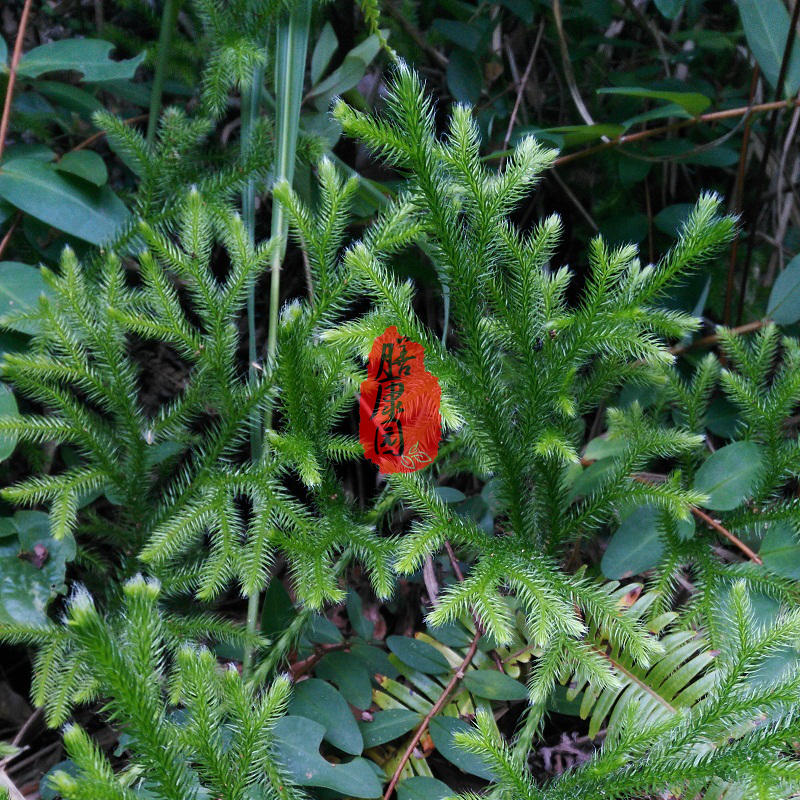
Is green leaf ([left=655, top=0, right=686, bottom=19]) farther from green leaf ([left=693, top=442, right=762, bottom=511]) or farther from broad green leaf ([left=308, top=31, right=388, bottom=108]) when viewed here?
green leaf ([left=693, top=442, right=762, bottom=511])

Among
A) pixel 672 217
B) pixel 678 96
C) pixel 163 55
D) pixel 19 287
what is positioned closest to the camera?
pixel 19 287

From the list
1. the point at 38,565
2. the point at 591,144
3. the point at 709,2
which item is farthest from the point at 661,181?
the point at 38,565

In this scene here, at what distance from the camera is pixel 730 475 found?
51.2 inches

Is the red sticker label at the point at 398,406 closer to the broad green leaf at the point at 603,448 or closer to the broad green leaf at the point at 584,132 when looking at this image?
the broad green leaf at the point at 603,448

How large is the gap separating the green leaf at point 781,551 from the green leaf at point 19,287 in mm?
1430

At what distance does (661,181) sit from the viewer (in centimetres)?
196

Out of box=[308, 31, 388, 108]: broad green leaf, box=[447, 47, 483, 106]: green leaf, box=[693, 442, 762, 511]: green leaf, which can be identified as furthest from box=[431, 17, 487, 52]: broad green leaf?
box=[693, 442, 762, 511]: green leaf

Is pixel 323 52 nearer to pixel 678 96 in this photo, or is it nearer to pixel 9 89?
pixel 9 89

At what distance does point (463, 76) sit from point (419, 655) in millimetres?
1462

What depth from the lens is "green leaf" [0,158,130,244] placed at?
145cm

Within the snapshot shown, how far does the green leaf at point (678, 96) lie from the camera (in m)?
1.49

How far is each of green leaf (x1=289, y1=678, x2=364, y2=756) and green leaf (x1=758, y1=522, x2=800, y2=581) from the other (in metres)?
0.77

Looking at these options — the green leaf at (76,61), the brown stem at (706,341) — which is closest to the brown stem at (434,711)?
the brown stem at (706,341)

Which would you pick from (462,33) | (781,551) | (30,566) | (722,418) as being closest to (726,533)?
(781,551)
